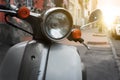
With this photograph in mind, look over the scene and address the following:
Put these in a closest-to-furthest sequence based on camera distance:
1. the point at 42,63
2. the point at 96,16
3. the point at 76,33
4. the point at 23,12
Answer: the point at 42,63 → the point at 23,12 → the point at 76,33 → the point at 96,16

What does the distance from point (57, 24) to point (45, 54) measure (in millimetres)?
233

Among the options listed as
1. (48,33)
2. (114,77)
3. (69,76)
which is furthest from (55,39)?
(114,77)

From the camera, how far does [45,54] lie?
2.27m

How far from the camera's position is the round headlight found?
229 cm

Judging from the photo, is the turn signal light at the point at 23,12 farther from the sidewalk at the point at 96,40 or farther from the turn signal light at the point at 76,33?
the sidewalk at the point at 96,40

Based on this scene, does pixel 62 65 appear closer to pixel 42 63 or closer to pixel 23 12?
pixel 42 63

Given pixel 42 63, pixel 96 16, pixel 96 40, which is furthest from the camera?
pixel 96 40

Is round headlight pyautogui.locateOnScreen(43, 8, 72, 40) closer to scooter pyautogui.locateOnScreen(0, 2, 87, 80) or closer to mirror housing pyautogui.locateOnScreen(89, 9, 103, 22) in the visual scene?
scooter pyautogui.locateOnScreen(0, 2, 87, 80)

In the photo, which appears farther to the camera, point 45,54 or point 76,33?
point 76,33

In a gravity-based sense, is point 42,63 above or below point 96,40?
above

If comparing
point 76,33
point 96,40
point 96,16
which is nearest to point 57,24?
point 76,33

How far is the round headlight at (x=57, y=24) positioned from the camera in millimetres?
2291

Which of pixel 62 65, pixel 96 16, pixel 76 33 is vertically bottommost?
pixel 62 65

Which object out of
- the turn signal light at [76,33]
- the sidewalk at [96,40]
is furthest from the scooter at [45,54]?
the sidewalk at [96,40]
